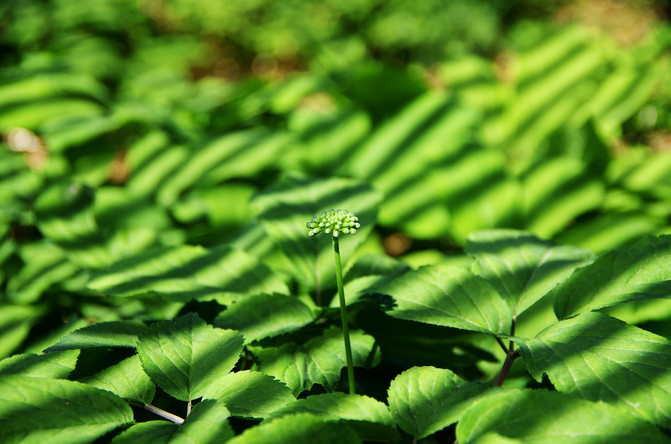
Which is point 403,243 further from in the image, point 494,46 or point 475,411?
point 494,46

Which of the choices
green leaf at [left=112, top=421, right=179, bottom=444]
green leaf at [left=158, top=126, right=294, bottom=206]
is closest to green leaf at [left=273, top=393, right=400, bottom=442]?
green leaf at [left=112, top=421, right=179, bottom=444]

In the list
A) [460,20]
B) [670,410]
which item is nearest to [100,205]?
[670,410]

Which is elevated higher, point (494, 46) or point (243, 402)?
point (494, 46)

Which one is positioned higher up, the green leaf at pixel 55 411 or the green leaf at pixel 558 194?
the green leaf at pixel 558 194

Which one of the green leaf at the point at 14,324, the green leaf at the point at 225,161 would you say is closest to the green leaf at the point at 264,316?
the green leaf at the point at 14,324

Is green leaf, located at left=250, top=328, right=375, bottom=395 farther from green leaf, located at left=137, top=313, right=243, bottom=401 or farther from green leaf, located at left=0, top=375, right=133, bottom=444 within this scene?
green leaf, located at left=0, top=375, right=133, bottom=444

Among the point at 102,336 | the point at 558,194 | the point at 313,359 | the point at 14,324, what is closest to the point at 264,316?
the point at 313,359

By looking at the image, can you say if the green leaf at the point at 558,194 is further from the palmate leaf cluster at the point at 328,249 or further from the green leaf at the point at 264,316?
the green leaf at the point at 264,316
